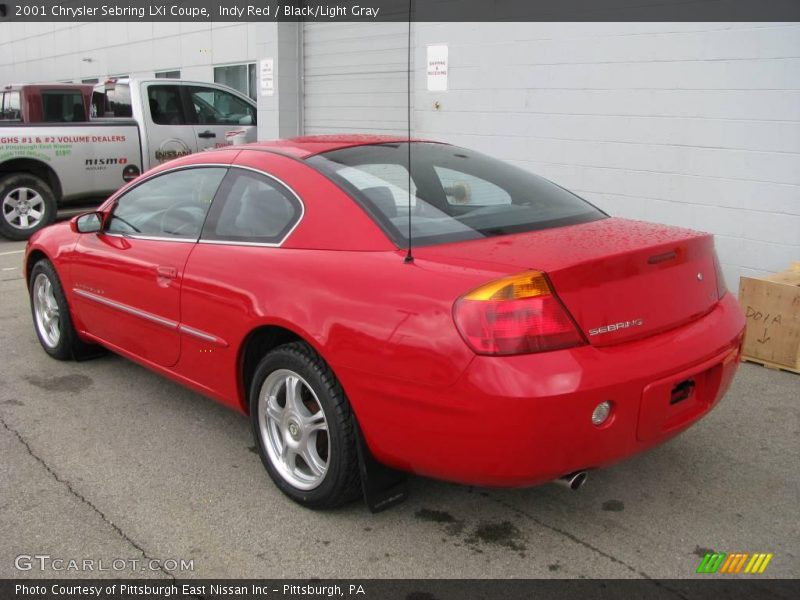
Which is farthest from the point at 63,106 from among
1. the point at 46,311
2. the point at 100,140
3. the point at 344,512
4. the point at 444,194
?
the point at 344,512

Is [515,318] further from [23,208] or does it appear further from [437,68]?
[23,208]

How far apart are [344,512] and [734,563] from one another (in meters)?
1.51

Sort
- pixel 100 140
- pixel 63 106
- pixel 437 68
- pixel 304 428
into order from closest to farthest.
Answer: pixel 304 428 → pixel 437 68 → pixel 100 140 → pixel 63 106

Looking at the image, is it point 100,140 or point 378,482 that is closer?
point 378,482

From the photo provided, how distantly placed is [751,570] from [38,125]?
9.67 m

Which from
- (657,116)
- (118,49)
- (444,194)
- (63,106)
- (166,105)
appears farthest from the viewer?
(118,49)

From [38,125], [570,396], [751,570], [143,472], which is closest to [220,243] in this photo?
[143,472]

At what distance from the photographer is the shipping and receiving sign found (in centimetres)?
832

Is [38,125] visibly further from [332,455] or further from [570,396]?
[570,396]

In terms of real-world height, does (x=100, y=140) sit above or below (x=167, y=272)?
above

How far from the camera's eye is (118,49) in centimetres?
1936

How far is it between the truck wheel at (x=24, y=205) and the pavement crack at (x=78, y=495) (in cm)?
655
